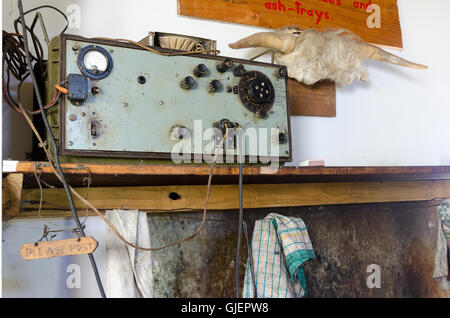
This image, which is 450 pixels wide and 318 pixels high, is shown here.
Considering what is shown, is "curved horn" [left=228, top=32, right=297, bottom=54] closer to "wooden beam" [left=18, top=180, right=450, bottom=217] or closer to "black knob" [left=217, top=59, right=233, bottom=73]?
"black knob" [left=217, top=59, right=233, bottom=73]

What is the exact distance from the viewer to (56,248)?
1.12m

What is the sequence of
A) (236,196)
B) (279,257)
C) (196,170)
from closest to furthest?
1. (196,170)
2. (279,257)
3. (236,196)

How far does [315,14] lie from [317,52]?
339 mm

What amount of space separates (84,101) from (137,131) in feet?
0.53

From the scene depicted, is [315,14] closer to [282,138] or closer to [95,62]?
[282,138]

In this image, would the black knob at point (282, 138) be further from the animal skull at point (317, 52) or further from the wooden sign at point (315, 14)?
the wooden sign at point (315, 14)

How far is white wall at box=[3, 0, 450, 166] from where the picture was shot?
1685 millimetres

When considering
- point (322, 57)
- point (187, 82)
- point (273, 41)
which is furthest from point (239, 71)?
point (322, 57)

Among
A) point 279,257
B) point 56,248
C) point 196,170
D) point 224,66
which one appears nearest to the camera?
point 56,248

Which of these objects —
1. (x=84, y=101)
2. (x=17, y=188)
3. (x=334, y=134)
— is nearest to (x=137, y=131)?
(x=84, y=101)

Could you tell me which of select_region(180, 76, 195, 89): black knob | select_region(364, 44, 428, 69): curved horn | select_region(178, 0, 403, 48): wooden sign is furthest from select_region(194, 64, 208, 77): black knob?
select_region(364, 44, 428, 69): curved horn

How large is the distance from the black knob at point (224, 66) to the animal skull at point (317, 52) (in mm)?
393

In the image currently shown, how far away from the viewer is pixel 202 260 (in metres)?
1.70

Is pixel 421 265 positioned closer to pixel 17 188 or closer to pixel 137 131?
pixel 137 131
